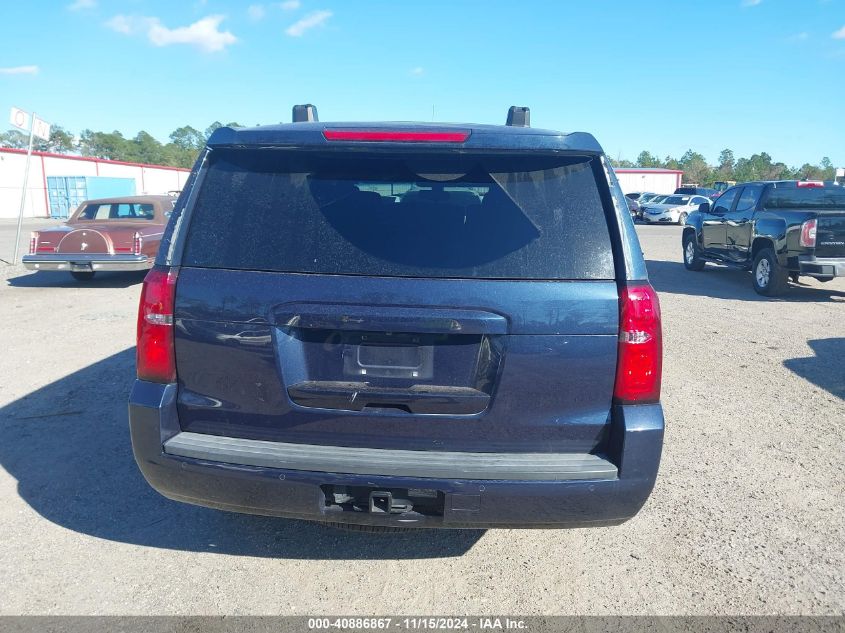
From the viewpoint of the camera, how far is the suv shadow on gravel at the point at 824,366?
5.96 meters

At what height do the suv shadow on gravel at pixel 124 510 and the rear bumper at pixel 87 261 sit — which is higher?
the rear bumper at pixel 87 261

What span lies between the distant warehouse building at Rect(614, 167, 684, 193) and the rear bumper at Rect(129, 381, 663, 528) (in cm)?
6077

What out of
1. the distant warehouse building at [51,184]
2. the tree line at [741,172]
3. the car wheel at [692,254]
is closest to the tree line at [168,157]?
the tree line at [741,172]

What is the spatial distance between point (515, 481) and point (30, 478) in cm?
319

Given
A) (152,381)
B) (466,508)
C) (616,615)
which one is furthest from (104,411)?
(616,615)

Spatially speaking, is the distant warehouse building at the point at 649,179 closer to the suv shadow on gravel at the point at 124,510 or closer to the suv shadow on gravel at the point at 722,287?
the suv shadow on gravel at the point at 722,287

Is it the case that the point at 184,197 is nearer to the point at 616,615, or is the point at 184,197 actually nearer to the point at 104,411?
the point at 616,615

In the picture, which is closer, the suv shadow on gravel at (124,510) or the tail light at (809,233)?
the suv shadow on gravel at (124,510)

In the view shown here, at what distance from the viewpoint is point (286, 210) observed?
102 inches

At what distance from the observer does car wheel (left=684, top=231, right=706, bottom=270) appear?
562 inches

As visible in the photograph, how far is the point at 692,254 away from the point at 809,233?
4837mm

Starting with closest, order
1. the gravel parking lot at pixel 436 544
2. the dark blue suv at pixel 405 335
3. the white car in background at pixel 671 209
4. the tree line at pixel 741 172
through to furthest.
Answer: the dark blue suv at pixel 405 335 < the gravel parking lot at pixel 436 544 < the white car in background at pixel 671 209 < the tree line at pixel 741 172

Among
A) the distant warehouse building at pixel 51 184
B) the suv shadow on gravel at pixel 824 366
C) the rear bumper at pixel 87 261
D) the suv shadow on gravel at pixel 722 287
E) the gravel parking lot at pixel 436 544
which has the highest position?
the distant warehouse building at pixel 51 184

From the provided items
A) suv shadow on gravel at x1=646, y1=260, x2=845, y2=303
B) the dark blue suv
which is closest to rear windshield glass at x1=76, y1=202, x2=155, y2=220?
suv shadow on gravel at x1=646, y1=260, x2=845, y2=303
